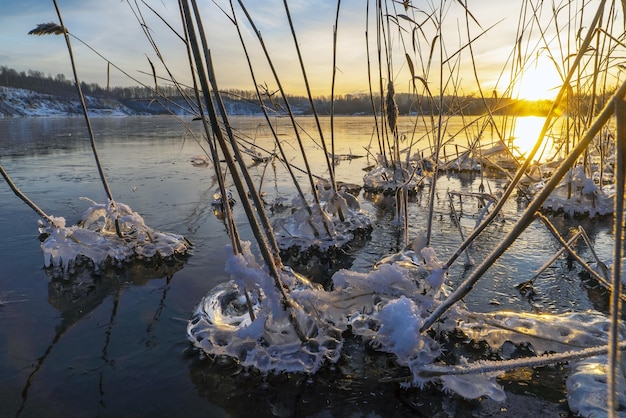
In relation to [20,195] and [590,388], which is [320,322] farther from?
[20,195]

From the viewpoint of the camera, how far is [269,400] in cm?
167

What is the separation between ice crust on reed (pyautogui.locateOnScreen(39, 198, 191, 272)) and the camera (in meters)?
3.06

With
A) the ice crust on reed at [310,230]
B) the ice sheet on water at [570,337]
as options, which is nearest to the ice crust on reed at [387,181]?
the ice crust on reed at [310,230]

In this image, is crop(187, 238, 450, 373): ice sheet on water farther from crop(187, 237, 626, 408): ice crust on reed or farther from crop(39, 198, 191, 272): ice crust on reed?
crop(39, 198, 191, 272): ice crust on reed

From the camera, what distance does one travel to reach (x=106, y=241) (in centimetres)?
328

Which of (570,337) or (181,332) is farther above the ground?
(570,337)

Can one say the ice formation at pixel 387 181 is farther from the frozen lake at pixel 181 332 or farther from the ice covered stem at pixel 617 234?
the ice covered stem at pixel 617 234

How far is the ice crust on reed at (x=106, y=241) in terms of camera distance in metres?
3.06

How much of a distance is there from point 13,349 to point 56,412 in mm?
668

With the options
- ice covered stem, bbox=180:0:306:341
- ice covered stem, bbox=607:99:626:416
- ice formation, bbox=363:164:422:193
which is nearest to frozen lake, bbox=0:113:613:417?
ice covered stem, bbox=180:0:306:341

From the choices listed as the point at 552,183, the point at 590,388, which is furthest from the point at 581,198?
the point at 552,183

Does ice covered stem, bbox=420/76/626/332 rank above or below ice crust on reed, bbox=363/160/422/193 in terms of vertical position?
above

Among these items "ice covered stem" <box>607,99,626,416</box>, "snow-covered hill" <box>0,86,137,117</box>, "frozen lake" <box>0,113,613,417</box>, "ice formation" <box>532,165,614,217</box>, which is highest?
A: "snow-covered hill" <box>0,86,137,117</box>

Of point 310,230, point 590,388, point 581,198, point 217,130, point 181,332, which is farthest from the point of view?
point 581,198
